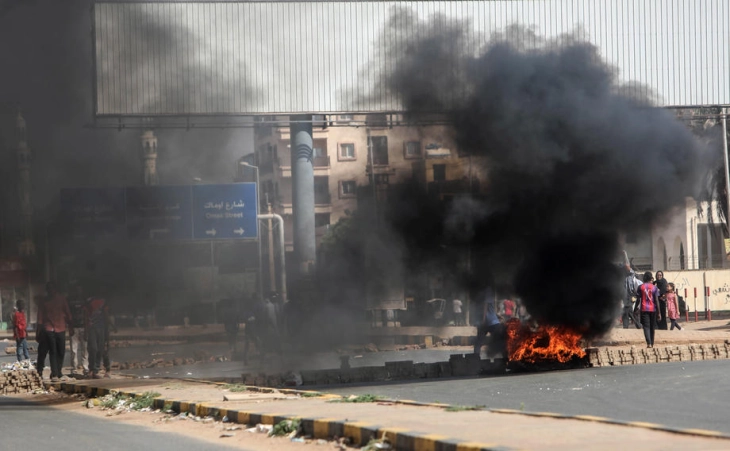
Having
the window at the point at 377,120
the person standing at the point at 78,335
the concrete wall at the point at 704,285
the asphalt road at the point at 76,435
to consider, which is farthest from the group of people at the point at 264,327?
the concrete wall at the point at 704,285

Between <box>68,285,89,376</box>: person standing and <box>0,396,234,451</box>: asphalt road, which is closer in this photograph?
<box>0,396,234,451</box>: asphalt road

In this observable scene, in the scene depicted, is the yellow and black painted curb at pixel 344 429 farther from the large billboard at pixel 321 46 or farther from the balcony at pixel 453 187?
the large billboard at pixel 321 46

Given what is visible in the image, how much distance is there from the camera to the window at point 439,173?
20844 millimetres

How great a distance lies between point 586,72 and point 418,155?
399 centimetres

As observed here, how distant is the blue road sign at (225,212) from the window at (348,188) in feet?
17.2

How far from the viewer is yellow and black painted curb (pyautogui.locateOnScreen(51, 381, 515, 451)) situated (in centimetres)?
890

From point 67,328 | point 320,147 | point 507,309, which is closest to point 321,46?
point 320,147

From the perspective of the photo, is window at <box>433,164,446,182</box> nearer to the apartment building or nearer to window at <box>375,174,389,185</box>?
the apartment building

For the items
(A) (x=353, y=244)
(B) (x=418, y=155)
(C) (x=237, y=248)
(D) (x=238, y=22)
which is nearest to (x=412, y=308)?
(A) (x=353, y=244)

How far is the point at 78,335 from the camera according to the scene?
2497 centimetres

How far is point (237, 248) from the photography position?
3828cm

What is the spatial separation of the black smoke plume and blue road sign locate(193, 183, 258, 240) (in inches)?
484

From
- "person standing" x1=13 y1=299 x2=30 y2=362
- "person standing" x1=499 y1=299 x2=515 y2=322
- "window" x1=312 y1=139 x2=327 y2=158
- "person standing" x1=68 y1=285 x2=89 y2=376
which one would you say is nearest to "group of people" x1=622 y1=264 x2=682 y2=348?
"person standing" x1=499 y1=299 x2=515 y2=322

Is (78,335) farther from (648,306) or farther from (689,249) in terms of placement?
(689,249)
